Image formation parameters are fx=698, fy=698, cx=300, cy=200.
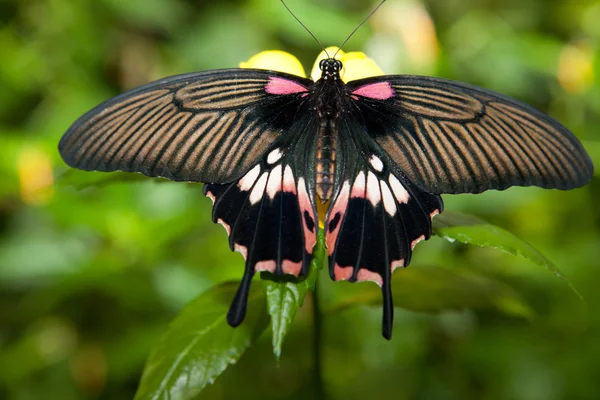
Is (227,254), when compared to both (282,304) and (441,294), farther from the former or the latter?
(282,304)

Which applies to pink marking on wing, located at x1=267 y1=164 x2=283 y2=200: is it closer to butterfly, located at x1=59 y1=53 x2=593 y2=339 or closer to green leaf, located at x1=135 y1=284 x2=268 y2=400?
butterfly, located at x1=59 y1=53 x2=593 y2=339

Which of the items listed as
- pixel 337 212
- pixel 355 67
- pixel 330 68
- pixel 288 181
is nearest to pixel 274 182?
pixel 288 181

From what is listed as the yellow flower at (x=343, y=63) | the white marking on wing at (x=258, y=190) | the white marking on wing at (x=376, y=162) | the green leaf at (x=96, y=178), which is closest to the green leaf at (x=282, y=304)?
the white marking on wing at (x=258, y=190)

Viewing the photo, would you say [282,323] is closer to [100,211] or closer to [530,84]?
[100,211]

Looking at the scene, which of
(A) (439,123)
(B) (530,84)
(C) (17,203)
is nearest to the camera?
(A) (439,123)

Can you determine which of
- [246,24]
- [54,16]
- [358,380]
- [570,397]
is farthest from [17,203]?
[570,397]

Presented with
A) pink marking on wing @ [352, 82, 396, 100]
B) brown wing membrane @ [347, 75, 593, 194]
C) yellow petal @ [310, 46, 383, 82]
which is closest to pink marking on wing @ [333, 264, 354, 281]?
brown wing membrane @ [347, 75, 593, 194]

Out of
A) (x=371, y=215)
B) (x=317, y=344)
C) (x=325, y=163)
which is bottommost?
(x=317, y=344)
